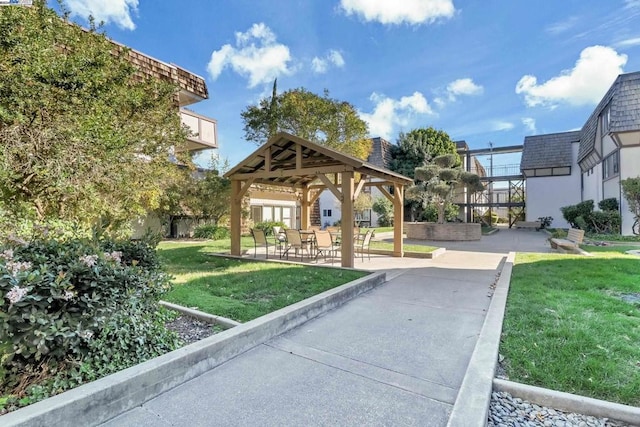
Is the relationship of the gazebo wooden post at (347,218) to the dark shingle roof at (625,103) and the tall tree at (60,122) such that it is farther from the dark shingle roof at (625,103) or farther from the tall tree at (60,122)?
the dark shingle roof at (625,103)

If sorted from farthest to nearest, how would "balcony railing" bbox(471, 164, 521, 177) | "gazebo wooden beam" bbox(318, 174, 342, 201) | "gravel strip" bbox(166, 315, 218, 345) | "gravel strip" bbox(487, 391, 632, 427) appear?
"balcony railing" bbox(471, 164, 521, 177)
"gazebo wooden beam" bbox(318, 174, 342, 201)
"gravel strip" bbox(166, 315, 218, 345)
"gravel strip" bbox(487, 391, 632, 427)

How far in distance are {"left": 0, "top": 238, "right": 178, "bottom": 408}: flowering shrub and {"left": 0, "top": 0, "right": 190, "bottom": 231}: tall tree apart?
199cm

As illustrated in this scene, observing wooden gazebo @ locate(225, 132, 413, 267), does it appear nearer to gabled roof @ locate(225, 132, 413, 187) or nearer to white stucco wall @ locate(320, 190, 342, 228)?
gabled roof @ locate(225, 132, 413, 187)

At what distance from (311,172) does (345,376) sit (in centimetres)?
623

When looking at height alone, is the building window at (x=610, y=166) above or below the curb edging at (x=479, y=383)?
above

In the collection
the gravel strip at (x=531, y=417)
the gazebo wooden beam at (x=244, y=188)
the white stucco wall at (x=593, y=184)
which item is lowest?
the gravel strip at (x=531, y=417)

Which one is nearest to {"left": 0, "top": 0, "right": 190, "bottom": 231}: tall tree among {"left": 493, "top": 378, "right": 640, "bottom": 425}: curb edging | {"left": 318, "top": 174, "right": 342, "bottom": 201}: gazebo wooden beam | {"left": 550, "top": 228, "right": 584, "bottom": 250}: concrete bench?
{"left": 318, "top": 174, "right": 342, "bottom": 201}: gazebo wooden beam

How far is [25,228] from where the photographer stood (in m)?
4.55

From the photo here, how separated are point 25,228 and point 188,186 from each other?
1234 cm

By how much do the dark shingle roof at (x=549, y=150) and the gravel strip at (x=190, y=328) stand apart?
32661 millimetres

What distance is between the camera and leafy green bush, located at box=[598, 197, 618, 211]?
17.9 metres

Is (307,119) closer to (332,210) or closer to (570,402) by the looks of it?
(332,210)

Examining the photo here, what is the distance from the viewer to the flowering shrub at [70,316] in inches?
96.8

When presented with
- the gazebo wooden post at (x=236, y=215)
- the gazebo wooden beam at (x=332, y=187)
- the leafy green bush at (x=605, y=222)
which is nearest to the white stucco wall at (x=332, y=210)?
the leafy green bush at (x=605, y=222)
